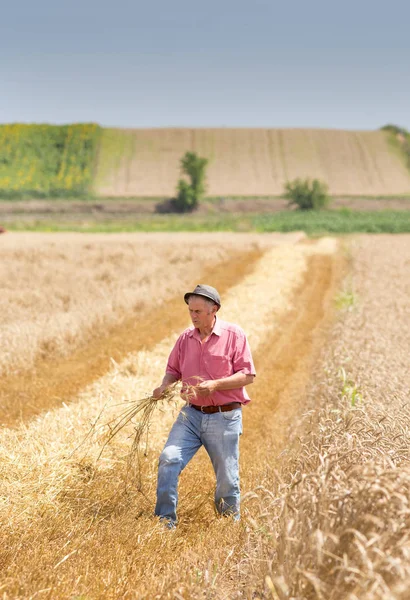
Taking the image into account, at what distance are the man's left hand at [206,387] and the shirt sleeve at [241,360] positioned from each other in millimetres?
332

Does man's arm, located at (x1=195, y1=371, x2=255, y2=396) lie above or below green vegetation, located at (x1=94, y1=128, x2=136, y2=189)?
below

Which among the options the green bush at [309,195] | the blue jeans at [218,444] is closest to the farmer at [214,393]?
the blue jeans at [218,444]

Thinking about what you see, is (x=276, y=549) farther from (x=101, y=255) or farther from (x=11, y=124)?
(x=11, y=124)

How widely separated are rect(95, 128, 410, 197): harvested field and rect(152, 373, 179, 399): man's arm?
265 ft

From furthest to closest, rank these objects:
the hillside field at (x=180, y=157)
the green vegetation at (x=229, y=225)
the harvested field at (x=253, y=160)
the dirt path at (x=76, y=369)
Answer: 1. the harvested field at (x=253, y=160)
2. the hillside field at (x=180, y=157)
3. the green vegetation at (x=229, y=225)
4. the dirt path at (x=76, y=369)

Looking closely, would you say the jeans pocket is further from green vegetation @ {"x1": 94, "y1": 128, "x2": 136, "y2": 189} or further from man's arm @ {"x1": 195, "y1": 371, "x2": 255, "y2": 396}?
green vegetation @ {"x1": 94, "y1": 128, "x2": 136, "y2": 189}

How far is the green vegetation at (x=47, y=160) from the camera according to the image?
89.9 meters

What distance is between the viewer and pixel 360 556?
308 cm

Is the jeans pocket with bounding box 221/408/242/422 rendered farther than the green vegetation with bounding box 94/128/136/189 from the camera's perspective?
No

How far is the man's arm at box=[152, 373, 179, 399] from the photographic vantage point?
5.21 metres

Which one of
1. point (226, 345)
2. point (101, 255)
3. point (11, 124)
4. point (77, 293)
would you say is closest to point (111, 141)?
point (11, 124)

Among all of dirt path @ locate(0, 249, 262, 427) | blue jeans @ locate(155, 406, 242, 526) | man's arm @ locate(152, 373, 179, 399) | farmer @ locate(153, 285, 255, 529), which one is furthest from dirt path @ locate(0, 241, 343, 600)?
dirt path @ locate(0, 249, 262, 427)

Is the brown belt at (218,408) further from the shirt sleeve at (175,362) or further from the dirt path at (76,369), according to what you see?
the dirt path at (76,369)

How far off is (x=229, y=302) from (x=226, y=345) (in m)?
10.8
